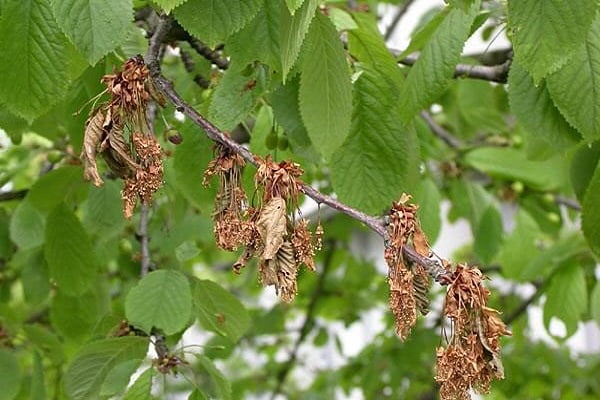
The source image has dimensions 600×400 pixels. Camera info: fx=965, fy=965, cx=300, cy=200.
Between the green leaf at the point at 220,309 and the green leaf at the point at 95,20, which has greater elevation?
the green leaf at the point at 95,20

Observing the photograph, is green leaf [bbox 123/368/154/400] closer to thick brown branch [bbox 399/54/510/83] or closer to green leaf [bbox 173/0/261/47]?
green leaf [bbox 173/0/261/47]

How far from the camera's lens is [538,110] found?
5.11 ft

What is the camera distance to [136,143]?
1065mm

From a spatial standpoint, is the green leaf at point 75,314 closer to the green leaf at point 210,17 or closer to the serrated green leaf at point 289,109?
the serrated green leaf at point 289,109

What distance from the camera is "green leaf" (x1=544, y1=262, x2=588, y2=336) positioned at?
7.93ft

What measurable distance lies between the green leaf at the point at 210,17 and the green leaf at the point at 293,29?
6cm

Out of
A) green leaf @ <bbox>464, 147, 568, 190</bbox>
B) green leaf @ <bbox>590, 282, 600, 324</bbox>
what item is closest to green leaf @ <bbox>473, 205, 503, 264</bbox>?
green leaf @ <bbox>464, 147, 568, 190</bbox>

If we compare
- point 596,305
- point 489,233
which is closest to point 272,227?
point 596,305

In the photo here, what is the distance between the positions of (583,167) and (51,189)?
112 cm

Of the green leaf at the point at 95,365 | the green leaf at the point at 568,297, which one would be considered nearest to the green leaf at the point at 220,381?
the green leaf at the point at 95,365

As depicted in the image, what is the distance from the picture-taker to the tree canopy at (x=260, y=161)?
1.05 m

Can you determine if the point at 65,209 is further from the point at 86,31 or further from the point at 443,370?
the point at 443,370

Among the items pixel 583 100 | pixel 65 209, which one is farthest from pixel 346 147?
pixel 65 209

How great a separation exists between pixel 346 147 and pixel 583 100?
1.22 ft
